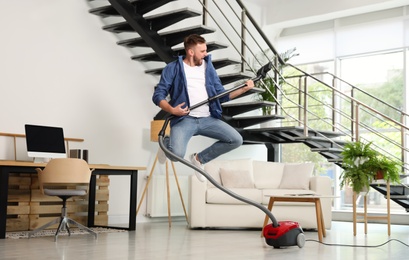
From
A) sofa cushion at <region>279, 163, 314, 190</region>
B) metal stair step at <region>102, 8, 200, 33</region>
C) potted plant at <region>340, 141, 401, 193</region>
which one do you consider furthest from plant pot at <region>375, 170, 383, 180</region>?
metal stair step at <region>102, 8, 200, 33</region>

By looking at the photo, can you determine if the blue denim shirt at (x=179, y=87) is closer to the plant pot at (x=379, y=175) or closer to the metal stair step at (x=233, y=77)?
the metal stair step at (x=233, y=77)

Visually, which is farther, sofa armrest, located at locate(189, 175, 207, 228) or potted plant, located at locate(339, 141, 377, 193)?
sofa armrest, located at locate(189, 175, 207, 228)

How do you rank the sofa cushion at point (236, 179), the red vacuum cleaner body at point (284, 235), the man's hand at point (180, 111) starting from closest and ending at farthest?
the man's hand at point (180, 111) < the red vacuum cleaner body at point (284, 235) < the sofa cushion at point (236, 179)

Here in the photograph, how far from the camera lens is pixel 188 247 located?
4773mm

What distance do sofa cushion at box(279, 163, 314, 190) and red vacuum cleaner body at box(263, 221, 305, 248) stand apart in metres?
2.43

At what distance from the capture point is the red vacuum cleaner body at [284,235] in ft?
15.3

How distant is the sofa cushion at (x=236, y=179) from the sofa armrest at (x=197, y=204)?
475 millimetres

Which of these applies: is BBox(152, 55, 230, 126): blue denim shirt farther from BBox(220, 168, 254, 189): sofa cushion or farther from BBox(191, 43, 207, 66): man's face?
BBox(220, 168, 254, 189): sofa cushion

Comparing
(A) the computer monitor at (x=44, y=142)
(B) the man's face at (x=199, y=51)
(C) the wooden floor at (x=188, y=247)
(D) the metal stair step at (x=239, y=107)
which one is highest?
(B) the man's face at (x=199, y=51)

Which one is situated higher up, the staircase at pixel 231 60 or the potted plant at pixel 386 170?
the staircase at pixel 231 60

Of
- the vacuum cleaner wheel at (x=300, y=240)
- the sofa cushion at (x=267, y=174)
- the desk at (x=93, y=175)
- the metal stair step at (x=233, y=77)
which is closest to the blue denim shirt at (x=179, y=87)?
the vacuum cleaner wheel at (x=300, y=240)

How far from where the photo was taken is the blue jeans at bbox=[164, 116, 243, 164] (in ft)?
13.1

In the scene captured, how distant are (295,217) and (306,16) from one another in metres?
4.02

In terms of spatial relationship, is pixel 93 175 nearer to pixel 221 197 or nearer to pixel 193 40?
pixel 221 197
